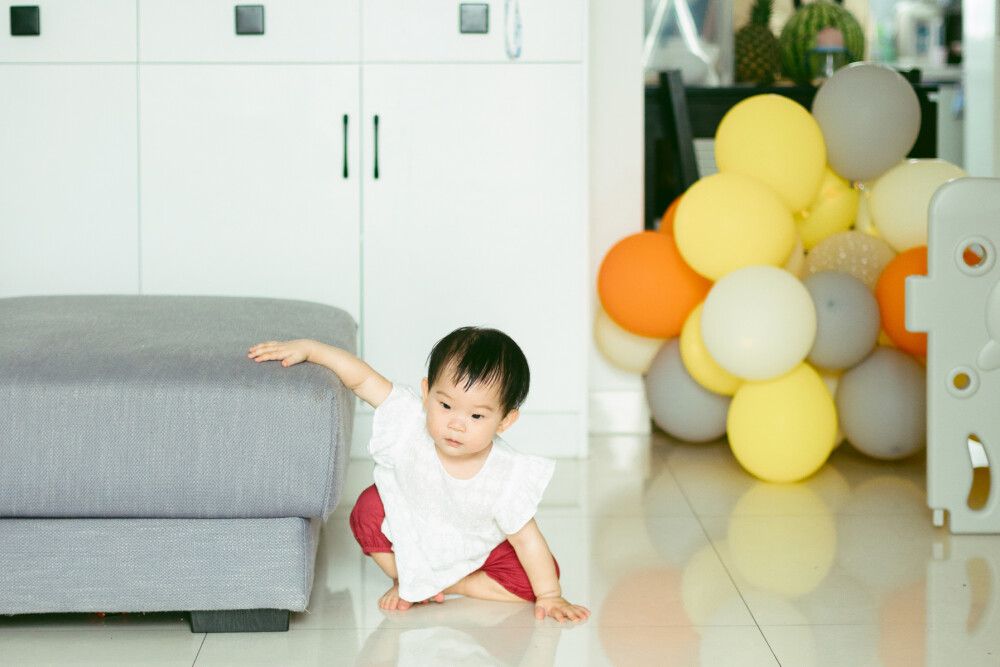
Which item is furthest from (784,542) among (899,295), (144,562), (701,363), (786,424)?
(144,562)

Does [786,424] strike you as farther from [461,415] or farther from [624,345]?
[461,415]

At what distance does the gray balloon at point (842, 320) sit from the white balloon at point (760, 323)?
90 millimetres

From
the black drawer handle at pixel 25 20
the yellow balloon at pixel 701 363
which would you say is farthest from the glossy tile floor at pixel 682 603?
the black drawer handle at pixel 25 20

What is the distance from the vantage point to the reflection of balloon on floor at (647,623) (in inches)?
61.4

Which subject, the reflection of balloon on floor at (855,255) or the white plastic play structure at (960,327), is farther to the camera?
the reflection of balloon on floor at (855,255)

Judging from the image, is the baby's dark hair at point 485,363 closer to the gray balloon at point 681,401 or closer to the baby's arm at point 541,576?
the baby's arm at point 541,576

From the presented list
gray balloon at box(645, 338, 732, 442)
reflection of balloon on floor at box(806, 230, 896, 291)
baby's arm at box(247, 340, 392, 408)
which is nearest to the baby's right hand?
baby's arm at box(247, 340, 392, 408)

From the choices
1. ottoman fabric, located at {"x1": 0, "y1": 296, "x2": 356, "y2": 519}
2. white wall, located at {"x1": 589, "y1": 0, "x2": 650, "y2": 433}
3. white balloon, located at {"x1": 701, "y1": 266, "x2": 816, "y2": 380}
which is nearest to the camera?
ottoman fabric, located at {"x1": 0, "y1": 296, "x2": 356, "y2": 519}

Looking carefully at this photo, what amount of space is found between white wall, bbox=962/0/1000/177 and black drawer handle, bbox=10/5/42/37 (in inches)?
106

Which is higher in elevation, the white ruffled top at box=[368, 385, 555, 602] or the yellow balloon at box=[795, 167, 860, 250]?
the yellow balloon at box=[795, 167, 860, 250]

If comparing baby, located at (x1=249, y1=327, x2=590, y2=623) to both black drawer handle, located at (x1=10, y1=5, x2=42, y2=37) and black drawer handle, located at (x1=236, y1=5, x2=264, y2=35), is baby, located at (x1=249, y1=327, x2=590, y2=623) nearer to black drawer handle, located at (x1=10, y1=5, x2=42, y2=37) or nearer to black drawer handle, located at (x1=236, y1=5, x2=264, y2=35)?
black drawer handle, located at (x1=236, y1=5, x2=264, y2=35)

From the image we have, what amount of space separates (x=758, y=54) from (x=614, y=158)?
3.15 ft

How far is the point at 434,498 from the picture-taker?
169 centimetres

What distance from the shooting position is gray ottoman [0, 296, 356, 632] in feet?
4.81
